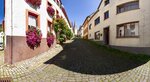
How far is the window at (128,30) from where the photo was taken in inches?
483

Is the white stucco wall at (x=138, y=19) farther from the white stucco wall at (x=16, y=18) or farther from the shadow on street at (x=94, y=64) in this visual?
the white stucco wall at (x=16, y=18)

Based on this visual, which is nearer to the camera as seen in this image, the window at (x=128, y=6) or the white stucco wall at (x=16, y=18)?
the white stucco wall at (x=16, y=18)

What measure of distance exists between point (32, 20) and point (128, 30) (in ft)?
30.4

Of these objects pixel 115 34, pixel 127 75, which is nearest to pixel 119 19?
pixel 115 34

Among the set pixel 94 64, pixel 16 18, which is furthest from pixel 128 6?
pixel 16 18

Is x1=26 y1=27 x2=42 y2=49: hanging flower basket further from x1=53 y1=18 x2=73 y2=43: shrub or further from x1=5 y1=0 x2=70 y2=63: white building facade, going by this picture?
x1=53 y1=18 x2=73 y2=43: shrub

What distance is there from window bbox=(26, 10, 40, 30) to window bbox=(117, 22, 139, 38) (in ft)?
28.5

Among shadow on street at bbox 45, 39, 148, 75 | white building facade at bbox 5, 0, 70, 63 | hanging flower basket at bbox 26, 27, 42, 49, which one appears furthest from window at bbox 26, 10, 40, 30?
shadow on street at bbox 45, 39, 148, 75

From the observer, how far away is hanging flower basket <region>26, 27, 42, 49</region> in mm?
8664

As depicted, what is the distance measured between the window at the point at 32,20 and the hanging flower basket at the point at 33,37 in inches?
16.0

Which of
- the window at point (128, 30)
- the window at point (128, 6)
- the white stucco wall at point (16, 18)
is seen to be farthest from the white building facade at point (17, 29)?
the window at point (128, 6)

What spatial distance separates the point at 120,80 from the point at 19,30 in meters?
6.45

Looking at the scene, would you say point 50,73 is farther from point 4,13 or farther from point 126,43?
point 126,43

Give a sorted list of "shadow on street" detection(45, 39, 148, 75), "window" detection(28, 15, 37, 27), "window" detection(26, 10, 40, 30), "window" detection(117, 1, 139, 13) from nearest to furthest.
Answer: "shadow on street" detection(45, 39, 148, 75)
"window" detection(26, 10, 40, 30)
"window" detection(28, 15, 37, 27)
"window" detection(117, 1, 139, 13)
